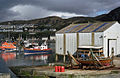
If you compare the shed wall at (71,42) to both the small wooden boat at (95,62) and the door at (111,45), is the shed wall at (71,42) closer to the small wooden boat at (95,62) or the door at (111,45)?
the door at (111,45)

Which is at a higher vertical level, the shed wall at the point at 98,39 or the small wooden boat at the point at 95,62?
the shed wall at the point at 98,39

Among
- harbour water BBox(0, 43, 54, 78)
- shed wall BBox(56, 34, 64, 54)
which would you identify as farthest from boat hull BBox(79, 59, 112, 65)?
shed wall BBox(56, 34, 64, 54)

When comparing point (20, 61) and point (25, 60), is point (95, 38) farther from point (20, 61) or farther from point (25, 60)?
point (25, 60)

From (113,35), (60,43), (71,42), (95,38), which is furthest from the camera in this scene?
(60,43)

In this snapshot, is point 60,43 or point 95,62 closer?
point 95,62

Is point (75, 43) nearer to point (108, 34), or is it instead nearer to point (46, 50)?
point (108, 34)

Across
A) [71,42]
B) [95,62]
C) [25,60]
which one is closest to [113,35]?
[71,42]

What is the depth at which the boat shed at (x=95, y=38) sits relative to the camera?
36219 mm

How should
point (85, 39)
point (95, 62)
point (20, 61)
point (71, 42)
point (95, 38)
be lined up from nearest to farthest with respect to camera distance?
point (95, 62) < point (95, 38) < point (85, 39) < point (71, 42) < point (20, 61)

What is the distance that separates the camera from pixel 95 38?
120 feet

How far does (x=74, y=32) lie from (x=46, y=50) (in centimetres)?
4912

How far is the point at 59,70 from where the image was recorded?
1056 inches

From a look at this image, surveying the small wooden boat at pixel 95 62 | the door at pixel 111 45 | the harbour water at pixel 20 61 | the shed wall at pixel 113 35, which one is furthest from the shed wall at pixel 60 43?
the small wooden boat at pixel 95 62

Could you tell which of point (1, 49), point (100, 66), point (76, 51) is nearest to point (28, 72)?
point (100, 66)
